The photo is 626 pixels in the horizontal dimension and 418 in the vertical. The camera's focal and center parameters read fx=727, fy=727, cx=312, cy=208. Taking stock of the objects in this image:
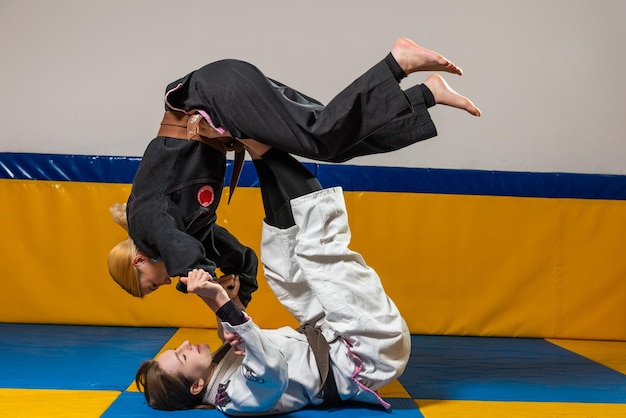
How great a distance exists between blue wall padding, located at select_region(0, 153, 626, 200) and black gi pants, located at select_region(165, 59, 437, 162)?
1489mm

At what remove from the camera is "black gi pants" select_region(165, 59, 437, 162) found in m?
2.38

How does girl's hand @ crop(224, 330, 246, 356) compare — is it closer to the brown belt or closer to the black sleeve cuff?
the black sleeve cuff

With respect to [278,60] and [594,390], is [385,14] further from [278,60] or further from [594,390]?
[594,390]

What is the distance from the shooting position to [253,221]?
13.8ft

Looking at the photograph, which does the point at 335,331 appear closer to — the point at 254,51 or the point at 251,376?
the point at 251,376

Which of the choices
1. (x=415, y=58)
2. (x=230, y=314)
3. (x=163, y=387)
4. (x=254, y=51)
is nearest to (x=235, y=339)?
(x=230, y=314)

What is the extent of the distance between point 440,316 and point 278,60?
5.95 feet

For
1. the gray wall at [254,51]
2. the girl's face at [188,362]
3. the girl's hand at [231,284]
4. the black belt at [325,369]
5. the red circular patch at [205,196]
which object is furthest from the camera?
the gray wall at [254,51]

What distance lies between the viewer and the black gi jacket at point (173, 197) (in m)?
2.58

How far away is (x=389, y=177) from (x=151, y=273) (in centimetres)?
183

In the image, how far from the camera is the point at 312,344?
2.72 meters

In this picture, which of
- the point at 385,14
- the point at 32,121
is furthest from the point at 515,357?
the point at 32,121

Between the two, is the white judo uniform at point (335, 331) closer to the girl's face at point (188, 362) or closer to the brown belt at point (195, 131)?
the girl's face at point (188, 362)

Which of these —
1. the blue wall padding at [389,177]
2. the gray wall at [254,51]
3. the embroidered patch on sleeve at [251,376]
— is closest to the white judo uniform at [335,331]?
the embroidered patch on sleeve at [251,376]
